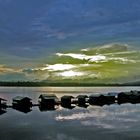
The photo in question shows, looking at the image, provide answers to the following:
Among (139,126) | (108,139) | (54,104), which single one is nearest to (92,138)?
(108,139)

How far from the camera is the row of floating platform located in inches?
3767

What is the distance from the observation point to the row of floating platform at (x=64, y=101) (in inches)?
3767

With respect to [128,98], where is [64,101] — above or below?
below

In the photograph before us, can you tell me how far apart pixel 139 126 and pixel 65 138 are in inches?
687

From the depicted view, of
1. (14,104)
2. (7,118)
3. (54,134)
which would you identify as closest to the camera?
(54,134)

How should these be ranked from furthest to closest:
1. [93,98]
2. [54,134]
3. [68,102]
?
[93,98] < [68,102] < [54,134]

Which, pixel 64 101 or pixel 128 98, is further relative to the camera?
pixel 128 98

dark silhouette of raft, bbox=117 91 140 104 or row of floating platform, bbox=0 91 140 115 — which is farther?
dark silhouette of raft, bbox=117 91 140 104

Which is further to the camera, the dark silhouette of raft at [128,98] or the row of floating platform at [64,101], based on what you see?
the dark silhouette of raft at [128,98]

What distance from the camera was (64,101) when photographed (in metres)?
104

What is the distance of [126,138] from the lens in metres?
46.6

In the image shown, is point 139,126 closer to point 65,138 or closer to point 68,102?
point 65,138

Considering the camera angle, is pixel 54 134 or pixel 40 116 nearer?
pixel 54 134

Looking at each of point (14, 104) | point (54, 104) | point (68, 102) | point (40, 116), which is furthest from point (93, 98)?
point (40, 116)
